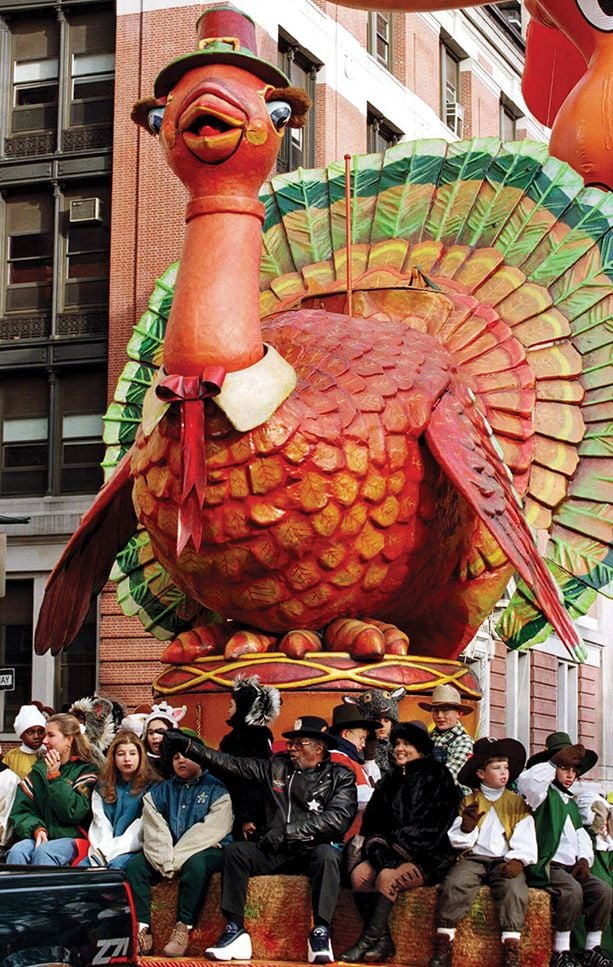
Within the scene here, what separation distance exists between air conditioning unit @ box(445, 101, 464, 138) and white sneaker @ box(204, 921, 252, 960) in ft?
88.3

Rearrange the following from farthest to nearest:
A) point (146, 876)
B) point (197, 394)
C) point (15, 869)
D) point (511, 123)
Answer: point (511, 123)
point (197, 394)
point (146, 876)
point (15, 869)

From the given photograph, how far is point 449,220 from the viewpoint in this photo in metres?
12.8

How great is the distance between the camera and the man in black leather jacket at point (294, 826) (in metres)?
8.35

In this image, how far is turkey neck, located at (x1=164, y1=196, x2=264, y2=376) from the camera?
9.88 meters

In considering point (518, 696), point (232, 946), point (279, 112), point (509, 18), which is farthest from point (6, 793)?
point (509, 18)

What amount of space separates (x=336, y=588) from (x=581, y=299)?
10.3ft

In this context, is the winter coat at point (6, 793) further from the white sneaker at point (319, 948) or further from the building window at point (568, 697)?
the building window at point (568, 697)

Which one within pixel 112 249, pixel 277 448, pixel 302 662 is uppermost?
pixel 112 249

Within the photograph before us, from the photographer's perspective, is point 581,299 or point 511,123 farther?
point 511,123

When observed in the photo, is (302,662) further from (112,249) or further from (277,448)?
(112,249)

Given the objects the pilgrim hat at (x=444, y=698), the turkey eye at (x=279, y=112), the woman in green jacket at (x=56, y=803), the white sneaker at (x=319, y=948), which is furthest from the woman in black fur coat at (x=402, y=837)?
the turkey eye at (x=279, y=112)

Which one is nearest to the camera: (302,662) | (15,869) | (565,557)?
(15,869)

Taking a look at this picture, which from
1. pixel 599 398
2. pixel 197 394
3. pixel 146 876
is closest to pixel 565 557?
pixel 599 398

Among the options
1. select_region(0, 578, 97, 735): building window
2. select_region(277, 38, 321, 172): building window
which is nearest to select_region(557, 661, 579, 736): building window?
select_region(277, 38, 321, 172): building window
